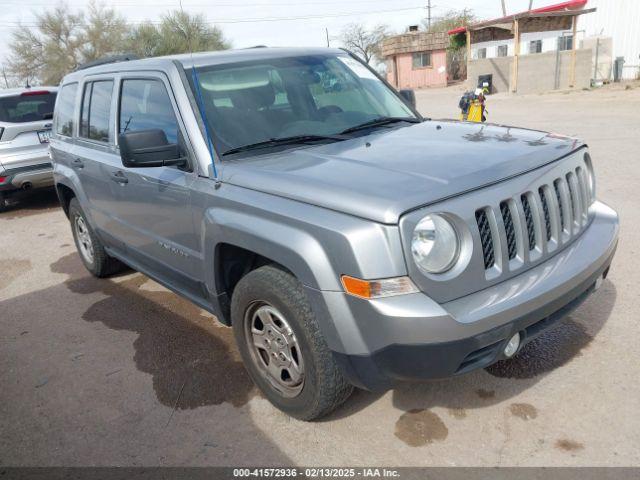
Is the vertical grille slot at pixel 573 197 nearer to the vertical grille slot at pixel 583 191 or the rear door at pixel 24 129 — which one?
the vertical grille slot at pixel 583 191

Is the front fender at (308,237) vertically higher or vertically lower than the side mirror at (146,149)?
lower

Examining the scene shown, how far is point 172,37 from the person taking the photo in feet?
142

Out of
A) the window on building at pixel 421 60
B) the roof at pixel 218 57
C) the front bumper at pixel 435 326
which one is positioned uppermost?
the roof at pixel 218 57

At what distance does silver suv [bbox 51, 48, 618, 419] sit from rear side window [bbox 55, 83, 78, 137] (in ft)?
3.05

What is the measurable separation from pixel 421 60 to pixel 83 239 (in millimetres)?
38231

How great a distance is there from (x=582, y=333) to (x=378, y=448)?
1.67m

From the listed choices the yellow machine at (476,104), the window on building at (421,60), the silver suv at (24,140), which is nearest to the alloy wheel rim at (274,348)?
the silver suv at (24,140)

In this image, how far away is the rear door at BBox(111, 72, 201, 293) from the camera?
325 centimetres

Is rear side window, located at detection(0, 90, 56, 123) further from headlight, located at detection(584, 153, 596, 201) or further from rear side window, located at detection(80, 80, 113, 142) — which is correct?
headlight, located at detection(584, 153, 596, 201)

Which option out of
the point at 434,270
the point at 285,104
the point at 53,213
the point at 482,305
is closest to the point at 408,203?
the point at 434,270

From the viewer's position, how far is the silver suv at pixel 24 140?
809 centimetres

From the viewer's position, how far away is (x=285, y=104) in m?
3.45

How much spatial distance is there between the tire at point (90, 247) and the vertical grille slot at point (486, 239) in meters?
3.73

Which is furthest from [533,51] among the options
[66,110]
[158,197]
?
[158,197]
